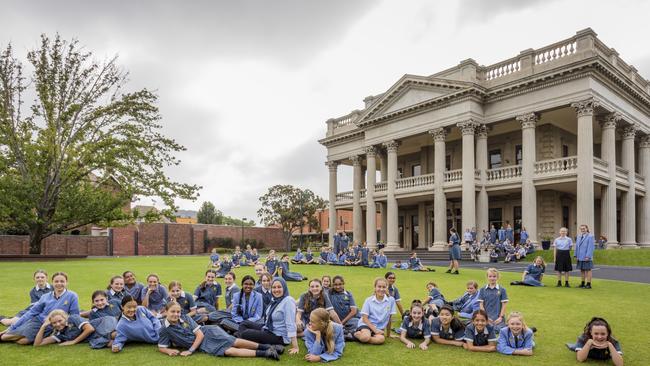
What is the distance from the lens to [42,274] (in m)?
9.32

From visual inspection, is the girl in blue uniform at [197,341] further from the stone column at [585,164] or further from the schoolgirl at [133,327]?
the stone column at [585,164]

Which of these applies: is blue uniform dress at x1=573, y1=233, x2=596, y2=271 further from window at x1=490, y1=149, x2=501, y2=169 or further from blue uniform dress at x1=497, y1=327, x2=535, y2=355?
window at x1=490, y1=149, x2=501, y2=169

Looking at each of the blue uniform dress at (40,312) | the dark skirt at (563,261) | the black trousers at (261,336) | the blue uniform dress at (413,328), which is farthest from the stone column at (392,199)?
the blue uniform dress at (40,312)

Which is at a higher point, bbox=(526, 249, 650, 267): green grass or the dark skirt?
the dark skirt

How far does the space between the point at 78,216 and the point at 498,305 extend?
31.7 m

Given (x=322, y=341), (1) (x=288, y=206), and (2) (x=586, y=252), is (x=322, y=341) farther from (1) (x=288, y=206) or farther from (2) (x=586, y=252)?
(1) (x=288, y=206)

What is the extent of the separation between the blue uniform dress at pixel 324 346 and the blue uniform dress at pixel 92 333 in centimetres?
343

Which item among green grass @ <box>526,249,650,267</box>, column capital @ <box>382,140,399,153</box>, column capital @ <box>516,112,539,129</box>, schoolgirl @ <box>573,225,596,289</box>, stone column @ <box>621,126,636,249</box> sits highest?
column capital @ <box>516,112,539,129</box>

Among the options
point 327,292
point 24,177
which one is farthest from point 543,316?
point 24,177

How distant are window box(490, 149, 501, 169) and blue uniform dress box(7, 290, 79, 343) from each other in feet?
106

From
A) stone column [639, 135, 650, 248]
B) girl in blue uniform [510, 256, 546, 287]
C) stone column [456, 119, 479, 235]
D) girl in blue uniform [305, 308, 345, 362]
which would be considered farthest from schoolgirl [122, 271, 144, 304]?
stone column [639, 135, 650, 248]

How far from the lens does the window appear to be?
3541cm

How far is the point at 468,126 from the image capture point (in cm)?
3156

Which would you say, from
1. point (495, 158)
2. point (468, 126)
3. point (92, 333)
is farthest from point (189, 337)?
point (495, 158)
